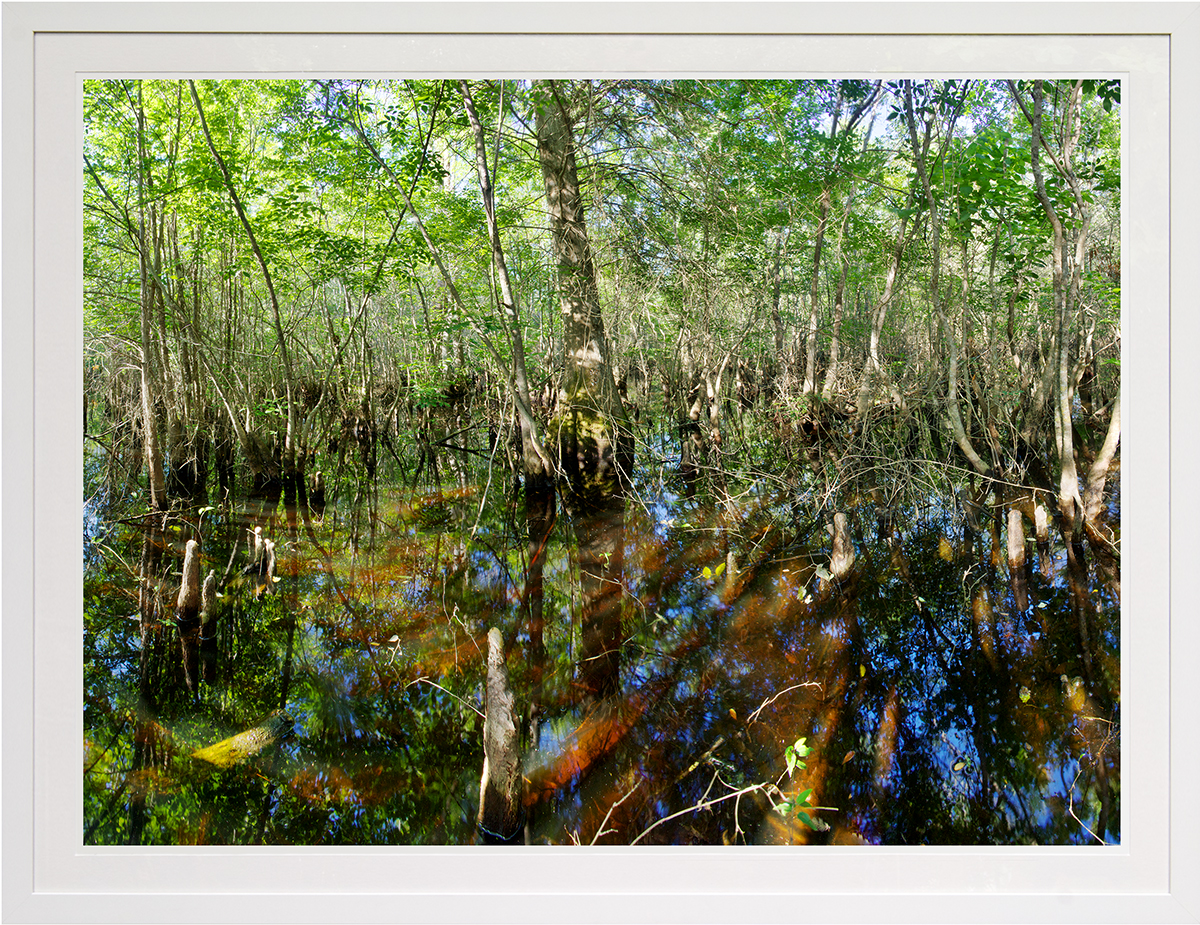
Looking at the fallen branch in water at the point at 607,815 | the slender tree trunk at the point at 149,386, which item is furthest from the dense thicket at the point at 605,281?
the fallen branch in water at the point at 607,815

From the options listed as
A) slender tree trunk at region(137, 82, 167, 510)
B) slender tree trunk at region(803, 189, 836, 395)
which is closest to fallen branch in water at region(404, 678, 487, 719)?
slender tree trunk at region(137, 82, 167, 510)

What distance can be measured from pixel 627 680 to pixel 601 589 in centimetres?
31

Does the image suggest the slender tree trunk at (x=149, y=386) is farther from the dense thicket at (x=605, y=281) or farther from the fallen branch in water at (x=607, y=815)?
the fallen branch in water at (x=607, y=815)

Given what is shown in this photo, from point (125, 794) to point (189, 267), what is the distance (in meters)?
1.56

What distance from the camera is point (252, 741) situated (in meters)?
1.59

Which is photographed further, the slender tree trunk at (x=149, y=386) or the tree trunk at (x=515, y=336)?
the tree trunk at (x=515, y=336)

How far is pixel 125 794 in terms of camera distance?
1.46 meters

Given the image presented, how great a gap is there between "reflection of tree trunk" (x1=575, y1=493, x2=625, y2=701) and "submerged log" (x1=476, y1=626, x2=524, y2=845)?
0.27 meters

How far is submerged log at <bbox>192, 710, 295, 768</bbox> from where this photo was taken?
154 cm

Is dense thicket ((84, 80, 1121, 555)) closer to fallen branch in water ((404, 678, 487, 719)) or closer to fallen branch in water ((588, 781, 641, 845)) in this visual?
fallen branch in water ((404, 678, 487, 719))

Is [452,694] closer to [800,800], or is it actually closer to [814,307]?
[800,800]

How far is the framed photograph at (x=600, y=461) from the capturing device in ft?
4.42

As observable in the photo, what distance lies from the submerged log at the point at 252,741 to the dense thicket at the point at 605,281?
28.0 inches

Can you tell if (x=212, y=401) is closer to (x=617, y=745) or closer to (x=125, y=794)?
(x=125, y=794)
